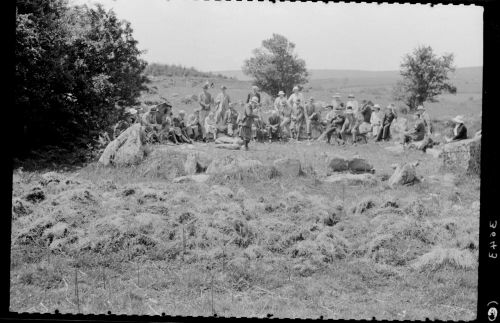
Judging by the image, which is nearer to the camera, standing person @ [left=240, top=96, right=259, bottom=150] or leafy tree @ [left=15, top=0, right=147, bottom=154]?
leafy tree @ [left=15, top=0, right=147, bottom=154]

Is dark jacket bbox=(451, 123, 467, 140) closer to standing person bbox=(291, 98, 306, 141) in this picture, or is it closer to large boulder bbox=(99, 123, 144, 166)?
Answer: standing person bbox=(291, 98, 306, 141)

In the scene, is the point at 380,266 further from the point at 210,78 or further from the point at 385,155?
the point at 210,78

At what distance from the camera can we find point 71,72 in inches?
348

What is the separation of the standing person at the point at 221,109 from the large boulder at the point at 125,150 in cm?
113

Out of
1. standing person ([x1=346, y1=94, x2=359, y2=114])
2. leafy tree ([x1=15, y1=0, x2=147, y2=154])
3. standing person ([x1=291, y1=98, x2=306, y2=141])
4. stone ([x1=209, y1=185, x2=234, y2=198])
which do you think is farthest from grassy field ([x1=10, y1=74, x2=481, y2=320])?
leafy tree ([x1=15, y1=0, x2=147, y2=154])

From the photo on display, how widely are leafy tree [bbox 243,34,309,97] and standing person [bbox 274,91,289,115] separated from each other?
0.21 feet

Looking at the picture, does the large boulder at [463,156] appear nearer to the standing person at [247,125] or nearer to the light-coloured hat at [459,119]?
the light-coloured hat at [459,119]

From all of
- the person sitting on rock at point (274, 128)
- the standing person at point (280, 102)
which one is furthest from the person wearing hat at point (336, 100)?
the person sitting on rock at point (274, 128)

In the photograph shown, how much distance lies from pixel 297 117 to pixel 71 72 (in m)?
3.26

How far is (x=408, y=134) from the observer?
881 centimetres

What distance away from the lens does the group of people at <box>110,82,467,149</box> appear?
874 centimetres

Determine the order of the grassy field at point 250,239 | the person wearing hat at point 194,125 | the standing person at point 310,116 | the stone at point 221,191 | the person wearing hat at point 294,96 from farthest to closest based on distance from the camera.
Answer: the person wearing hat at point 194,125
the standing person at point 310,116
the person wearing hat at point 294,96
the stone at point 221,191
the grassy field at point 250,239

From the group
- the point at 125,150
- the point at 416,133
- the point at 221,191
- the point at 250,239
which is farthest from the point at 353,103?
A: the point at 125,150

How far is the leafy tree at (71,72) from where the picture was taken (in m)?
8.45
